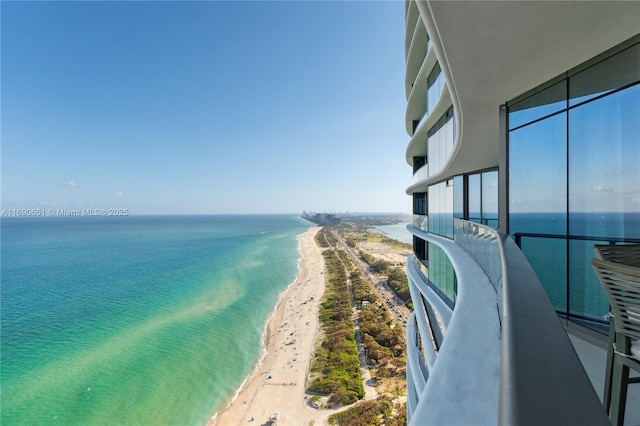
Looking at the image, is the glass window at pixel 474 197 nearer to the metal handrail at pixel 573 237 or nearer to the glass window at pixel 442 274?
the glass window at pixel 442 274

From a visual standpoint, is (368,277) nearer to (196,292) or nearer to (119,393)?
(196,292)

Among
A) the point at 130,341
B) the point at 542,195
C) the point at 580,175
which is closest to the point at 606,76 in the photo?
the point at 580,175

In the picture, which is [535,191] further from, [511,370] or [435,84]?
[435,84]

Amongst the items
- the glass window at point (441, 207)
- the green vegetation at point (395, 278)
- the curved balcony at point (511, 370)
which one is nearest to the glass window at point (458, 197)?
the glass window at point (441, 207)

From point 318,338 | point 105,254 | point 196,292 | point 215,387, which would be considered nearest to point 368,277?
point 318,338

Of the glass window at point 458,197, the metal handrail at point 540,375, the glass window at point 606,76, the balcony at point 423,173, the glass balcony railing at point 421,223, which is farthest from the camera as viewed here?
the balcony at point 423,173
